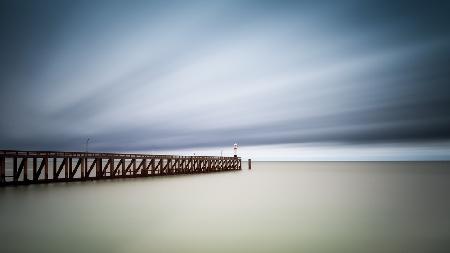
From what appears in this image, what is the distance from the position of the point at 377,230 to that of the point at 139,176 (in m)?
30.9

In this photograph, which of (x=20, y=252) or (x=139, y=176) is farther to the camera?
(x=139, y=176)

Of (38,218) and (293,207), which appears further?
(293,207)

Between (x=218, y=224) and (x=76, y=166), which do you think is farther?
(x=76, y=166)

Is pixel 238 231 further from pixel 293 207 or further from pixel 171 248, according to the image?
pixel 293 207

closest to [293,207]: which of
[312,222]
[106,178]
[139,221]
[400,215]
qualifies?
[312,222]

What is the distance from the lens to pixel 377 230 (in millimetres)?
11000

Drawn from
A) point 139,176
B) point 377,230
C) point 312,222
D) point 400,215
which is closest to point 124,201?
point 312,222

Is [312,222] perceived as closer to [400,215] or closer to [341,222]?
[341,222]

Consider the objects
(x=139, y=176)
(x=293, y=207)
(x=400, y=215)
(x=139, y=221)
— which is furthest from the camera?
(x=139, y=176)

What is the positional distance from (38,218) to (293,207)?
1222 cm

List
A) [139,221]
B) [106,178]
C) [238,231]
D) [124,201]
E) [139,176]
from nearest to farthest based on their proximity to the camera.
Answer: [238,231], [139,221], [124,201], [106,178], [139,176]

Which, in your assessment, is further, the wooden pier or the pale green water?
the wooden pier

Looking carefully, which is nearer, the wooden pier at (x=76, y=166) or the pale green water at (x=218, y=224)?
the pale green water at (x=218, y=224)

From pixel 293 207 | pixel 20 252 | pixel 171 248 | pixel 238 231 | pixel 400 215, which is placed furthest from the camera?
pixel 293 207
